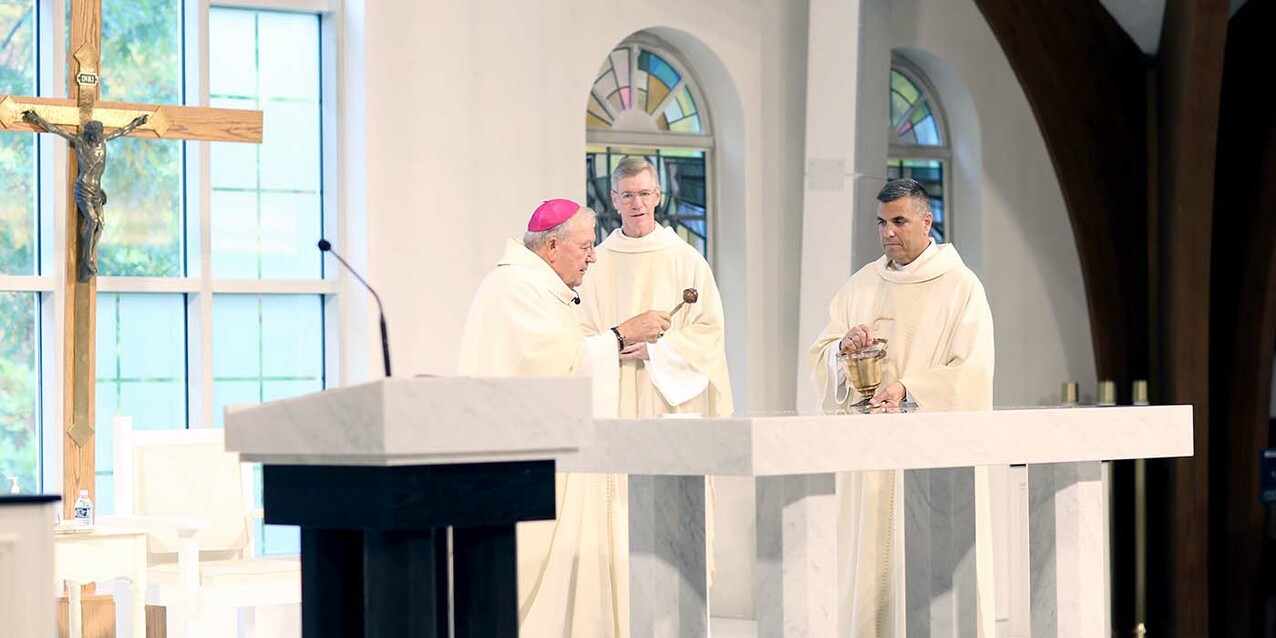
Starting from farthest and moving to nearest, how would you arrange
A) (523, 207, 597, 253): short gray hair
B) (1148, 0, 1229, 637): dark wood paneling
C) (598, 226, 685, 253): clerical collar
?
(1148, 0, 1229, 637): dark wood paneling < (598, 226, 685, 253): clerical collar < (523, 207, 597, 253): short gray hair

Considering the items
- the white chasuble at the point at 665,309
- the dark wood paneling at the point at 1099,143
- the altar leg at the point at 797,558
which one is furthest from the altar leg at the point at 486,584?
the dark wood paneling at the point at 1099,143

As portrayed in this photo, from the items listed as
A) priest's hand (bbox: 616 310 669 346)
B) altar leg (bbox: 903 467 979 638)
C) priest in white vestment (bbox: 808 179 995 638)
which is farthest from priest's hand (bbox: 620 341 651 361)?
altar leg (bbox: 903 467 979 638)

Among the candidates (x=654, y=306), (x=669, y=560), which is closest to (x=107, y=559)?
(x=654, y=306)

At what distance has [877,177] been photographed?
28.8ft

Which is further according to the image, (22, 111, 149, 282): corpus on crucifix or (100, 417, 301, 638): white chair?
(22, 111, 149, 282): corpus on crucifix

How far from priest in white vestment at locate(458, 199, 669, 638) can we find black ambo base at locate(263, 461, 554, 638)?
88.0 inches

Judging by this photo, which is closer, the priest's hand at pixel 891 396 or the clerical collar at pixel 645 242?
the priest's hand at pixel 891 396

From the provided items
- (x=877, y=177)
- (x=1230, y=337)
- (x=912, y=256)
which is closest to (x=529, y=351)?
(x=912, y=256)

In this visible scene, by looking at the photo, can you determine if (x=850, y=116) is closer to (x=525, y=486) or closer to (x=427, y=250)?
(x=427, y=250)

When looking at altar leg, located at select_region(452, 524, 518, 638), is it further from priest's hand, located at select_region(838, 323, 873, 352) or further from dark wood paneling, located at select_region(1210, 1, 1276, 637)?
dark wood paneling, located at select_region(1210, 1, 1276, 637)

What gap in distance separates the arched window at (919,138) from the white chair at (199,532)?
14.0 ft

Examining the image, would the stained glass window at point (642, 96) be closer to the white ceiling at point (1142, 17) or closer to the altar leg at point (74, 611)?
the white ceiling at point (1142, 17)

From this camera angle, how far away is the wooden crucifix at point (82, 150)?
6738 mm

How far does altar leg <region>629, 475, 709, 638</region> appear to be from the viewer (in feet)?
13.1
